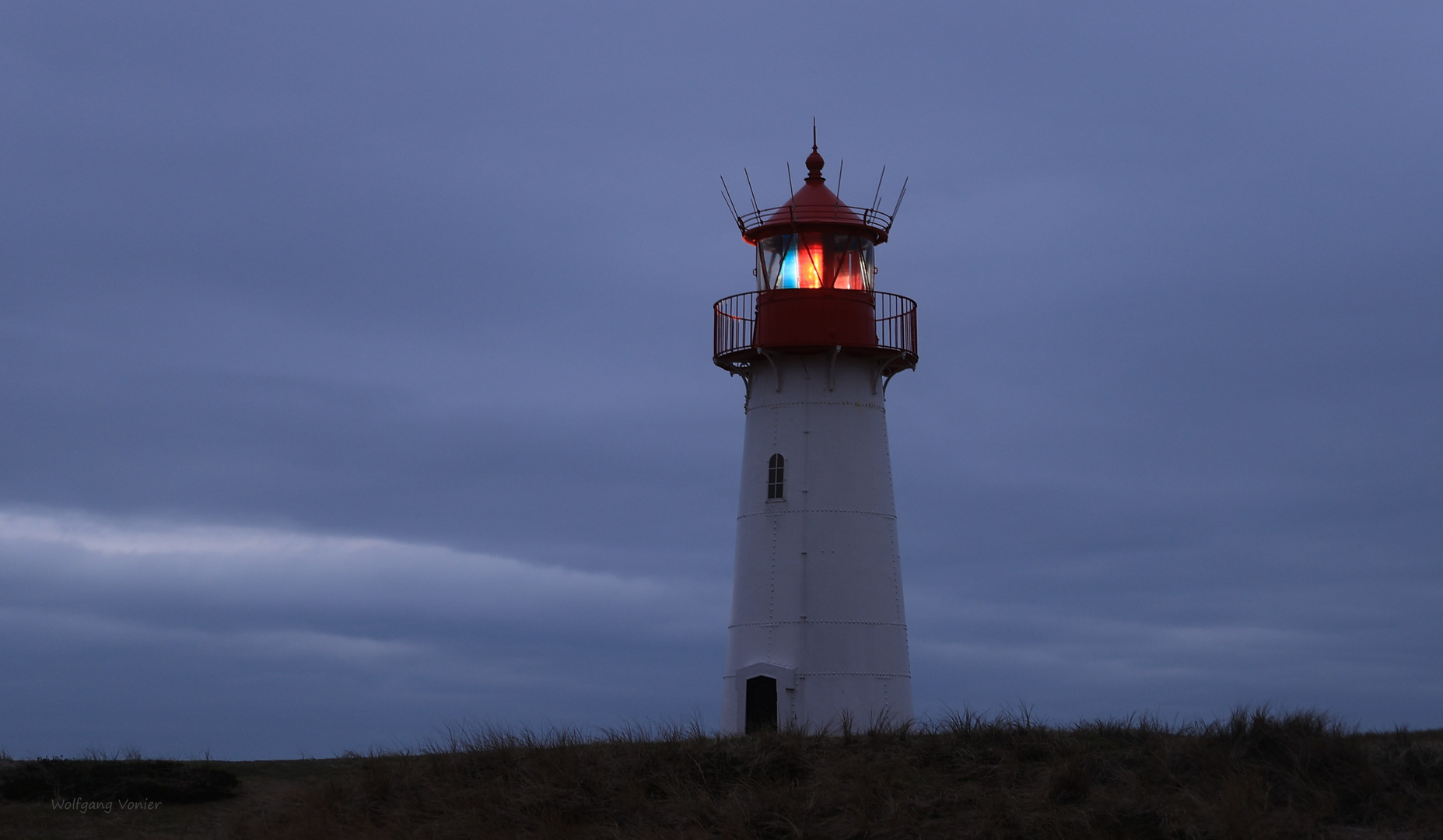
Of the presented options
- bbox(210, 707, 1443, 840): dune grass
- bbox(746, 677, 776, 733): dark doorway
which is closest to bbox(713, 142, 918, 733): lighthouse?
bbox(746, 677, 776, 733): dark doorway

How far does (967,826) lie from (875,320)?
13777 mm

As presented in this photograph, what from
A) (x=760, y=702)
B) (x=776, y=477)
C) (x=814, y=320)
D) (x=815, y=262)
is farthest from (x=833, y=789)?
(x=815, y=262)

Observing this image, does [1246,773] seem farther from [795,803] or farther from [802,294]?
[802,294]

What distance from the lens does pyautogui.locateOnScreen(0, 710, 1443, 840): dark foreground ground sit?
13.2 m

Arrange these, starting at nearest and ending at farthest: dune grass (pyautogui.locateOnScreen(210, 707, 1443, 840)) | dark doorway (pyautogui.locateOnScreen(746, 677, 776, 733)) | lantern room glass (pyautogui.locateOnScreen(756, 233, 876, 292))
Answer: dune grass (pyautogui.locateOnScreen(210, 707, 1443, 840))
dark doorway (pyautogui.locateOnScreen(746, 677, 776, 733))
lantern room glass (pyautogui.locateOnScreen(756, 233, 876, 292))

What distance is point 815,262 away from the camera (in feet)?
85.8

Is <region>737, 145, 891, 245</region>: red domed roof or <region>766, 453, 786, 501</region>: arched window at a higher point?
<region>737, 145, 891, 245</region>: red domed roof

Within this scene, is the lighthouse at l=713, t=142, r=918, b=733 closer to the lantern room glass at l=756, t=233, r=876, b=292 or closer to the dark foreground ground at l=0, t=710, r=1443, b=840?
the lantern room glass at l=756, t=233, r=876, b=292

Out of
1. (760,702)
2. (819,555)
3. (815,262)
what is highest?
(815,262)

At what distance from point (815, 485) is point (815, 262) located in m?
4.24

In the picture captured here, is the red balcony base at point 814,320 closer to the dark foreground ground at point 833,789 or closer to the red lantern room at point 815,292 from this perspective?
the red lantern room at point 815,292

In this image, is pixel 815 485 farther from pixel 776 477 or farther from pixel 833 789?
pixel 833 789

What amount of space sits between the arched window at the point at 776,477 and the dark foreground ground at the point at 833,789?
821 centimetres

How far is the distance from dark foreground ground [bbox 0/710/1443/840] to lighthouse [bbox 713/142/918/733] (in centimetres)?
702
